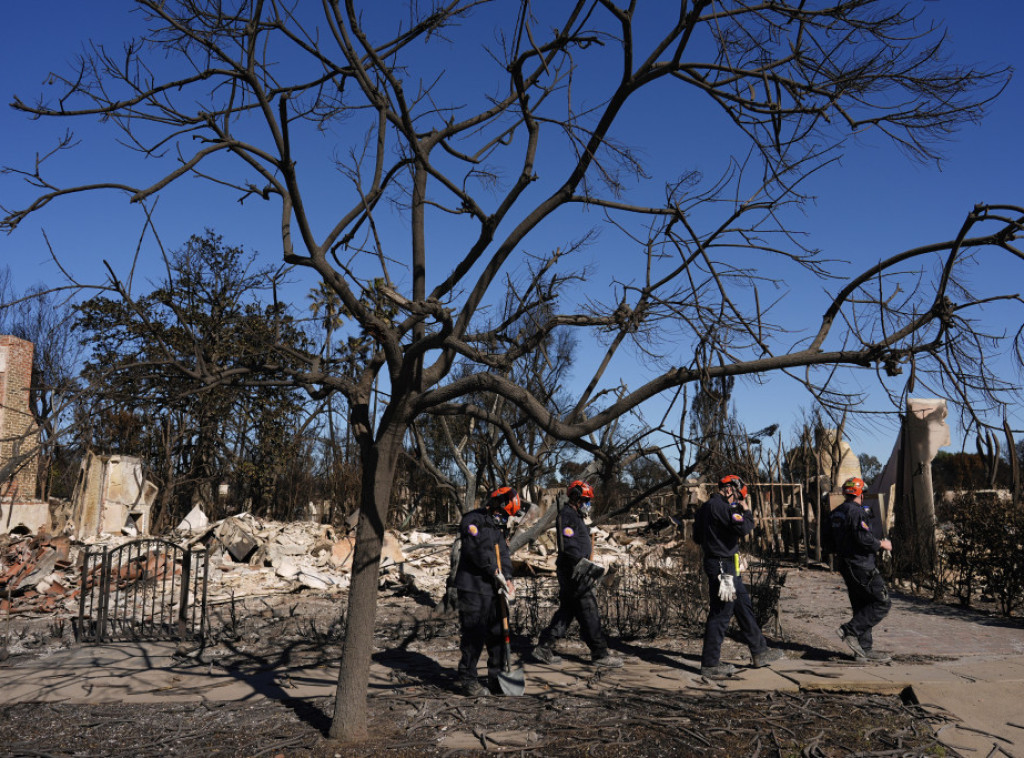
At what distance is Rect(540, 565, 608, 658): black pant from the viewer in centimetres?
767

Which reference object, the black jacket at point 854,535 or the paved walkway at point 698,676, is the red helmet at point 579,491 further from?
the black jacket at point 854,535

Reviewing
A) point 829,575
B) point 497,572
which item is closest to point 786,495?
point 829,575

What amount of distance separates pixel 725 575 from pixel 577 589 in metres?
1.41

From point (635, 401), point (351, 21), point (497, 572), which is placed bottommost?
point (497, 572)

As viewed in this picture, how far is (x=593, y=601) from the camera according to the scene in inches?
304

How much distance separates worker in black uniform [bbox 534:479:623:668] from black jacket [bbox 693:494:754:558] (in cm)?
108

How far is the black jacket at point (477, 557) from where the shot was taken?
685 centimetres

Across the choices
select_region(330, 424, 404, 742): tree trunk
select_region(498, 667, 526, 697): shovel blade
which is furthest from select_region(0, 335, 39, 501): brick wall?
select_region(330, 424, 404, 742): tree trunk

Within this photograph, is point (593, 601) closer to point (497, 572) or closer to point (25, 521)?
point (497, 572)

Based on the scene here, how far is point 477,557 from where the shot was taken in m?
6.87

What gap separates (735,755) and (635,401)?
2347mm

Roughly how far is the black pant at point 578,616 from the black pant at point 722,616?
1008 millimetres

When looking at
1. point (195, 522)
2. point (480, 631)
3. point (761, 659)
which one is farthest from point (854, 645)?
point (195, 522)

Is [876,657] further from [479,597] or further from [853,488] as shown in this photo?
[479,597]
